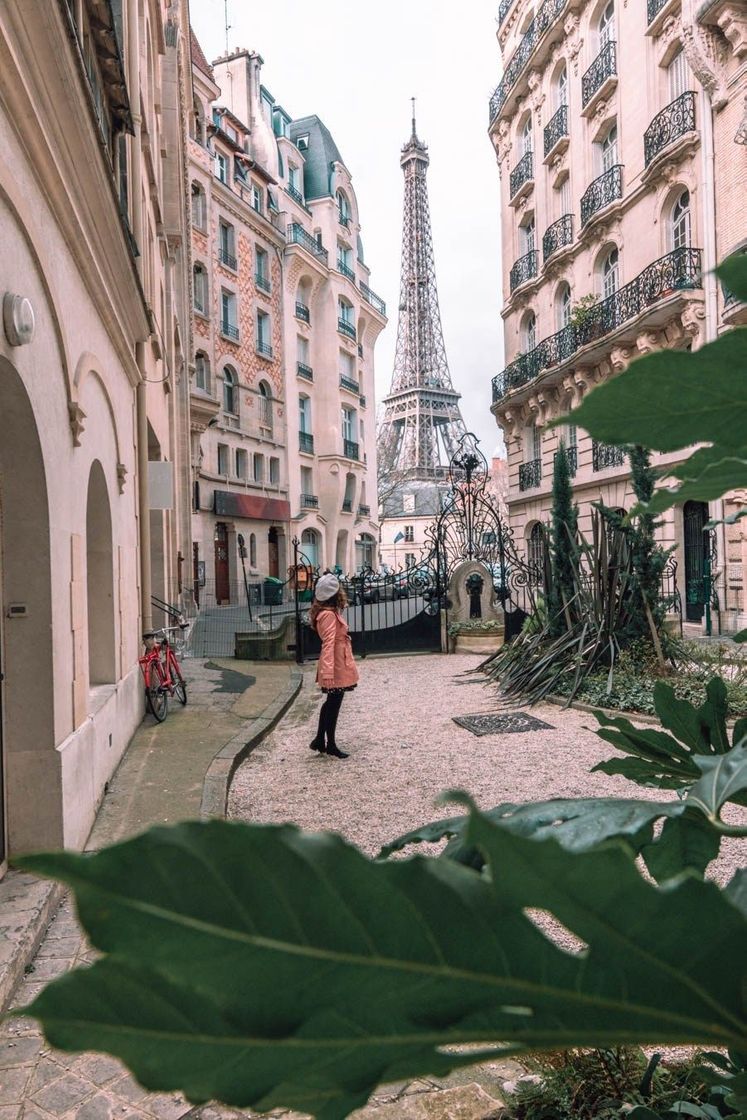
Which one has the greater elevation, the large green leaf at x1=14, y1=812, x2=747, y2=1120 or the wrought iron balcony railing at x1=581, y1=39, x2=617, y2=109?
the wrought iron balcony railing at x1=581, y1=39, x2=617, y2=109

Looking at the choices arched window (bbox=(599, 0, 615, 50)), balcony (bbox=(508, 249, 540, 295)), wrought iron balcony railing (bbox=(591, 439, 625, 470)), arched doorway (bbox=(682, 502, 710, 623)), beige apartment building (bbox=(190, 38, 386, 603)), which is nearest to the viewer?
arched doorway (bbox=(682, 502, 710, 623))

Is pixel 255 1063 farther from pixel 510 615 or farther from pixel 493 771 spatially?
pixel 510 615

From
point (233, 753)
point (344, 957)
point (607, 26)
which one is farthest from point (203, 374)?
point (344, 957)

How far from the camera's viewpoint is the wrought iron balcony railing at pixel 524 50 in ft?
72.9

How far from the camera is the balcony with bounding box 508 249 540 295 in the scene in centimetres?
2430

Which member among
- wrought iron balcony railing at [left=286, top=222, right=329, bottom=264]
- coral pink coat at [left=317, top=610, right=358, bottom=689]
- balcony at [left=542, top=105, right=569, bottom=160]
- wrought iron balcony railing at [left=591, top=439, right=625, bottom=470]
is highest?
wrought iron balcony railing at [left=286, top=222, right=329, bottom=264]

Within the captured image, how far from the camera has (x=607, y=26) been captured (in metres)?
20.6

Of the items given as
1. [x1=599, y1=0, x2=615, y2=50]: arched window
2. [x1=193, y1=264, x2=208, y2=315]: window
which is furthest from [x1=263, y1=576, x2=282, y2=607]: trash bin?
[x1=599, y1=0, x2=615, y2=50]: arched window

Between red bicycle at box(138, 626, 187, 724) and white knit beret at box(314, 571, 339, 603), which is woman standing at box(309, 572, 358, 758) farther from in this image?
red bicycle at box(138, 626, 187, 724)

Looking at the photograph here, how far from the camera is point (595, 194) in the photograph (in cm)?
2052

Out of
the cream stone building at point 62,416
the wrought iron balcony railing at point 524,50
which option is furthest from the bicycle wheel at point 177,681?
the wrought iron balcony railing at point 524,50

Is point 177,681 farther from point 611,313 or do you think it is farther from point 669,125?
point 669,125

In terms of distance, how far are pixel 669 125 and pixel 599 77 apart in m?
4.21

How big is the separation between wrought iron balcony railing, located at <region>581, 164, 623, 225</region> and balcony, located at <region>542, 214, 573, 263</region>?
991mm
